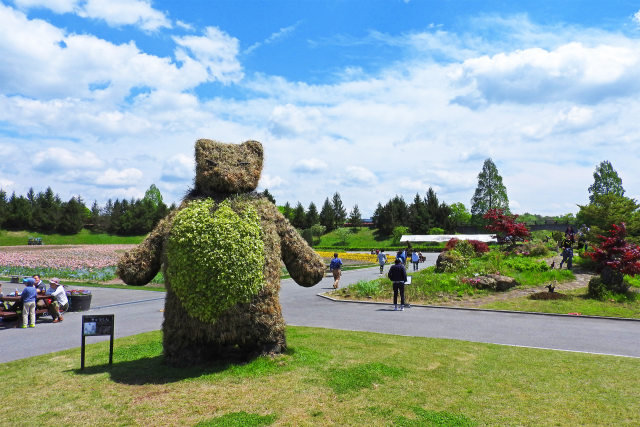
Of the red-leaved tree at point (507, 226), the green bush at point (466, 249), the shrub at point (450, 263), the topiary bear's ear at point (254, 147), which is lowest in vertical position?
the shrub at point (450, 263)

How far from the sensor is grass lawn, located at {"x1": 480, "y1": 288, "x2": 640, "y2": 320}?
12094 millimetres

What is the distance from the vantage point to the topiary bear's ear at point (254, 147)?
753cm

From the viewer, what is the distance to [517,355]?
7551 mm

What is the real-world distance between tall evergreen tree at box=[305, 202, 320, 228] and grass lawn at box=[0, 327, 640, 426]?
60562 mm

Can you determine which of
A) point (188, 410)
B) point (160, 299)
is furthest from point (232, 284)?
point (160, 299)

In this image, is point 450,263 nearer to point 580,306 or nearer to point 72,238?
point 580,306

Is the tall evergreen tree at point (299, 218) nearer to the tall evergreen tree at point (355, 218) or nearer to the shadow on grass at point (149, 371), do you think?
the tall evergreen tree at point (355, 218)

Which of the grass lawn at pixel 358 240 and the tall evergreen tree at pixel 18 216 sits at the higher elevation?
the tall evergreen tree at pixel 18 216

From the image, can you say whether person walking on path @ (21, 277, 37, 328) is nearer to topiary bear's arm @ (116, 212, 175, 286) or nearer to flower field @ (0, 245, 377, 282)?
topiary bear's arm @ (116, 212, 175, 286)

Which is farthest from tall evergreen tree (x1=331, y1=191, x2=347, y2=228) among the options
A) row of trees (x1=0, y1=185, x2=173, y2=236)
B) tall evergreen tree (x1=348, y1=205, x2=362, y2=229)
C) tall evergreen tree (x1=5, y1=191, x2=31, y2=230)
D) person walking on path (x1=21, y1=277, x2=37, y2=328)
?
person walking on path (x1=21, y1=277, x2=37, y2=328)

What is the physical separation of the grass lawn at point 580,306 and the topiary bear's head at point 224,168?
9803 millimetres

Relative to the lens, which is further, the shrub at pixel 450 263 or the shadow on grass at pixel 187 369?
the shrub at pixel 450 263

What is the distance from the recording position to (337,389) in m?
5.63

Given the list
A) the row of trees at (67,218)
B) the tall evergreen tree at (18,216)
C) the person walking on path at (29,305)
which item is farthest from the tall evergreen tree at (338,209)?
the person walking on path at (29,305)
